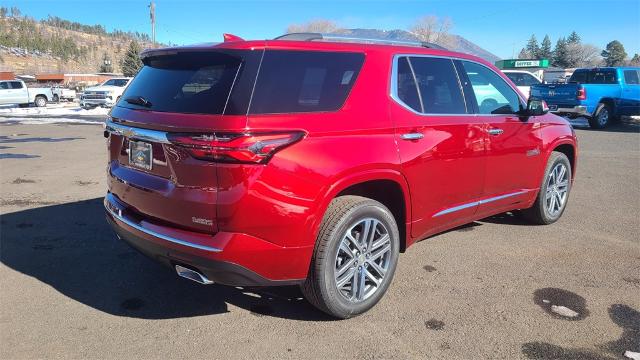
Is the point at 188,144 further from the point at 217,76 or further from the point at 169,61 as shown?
the point at 169,61

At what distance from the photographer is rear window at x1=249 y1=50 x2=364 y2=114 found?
2924 mm

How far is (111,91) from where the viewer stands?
2627 centimetres

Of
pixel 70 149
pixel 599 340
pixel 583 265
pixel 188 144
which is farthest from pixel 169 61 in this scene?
pixel 70 149

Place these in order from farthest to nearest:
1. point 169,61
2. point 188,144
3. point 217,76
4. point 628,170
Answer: point 628,170, point 169,61, point 217,76, point 188,144

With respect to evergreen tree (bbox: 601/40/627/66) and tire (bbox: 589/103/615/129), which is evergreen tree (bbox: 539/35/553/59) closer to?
evergreen tree (bbox: 601/40/627/66)

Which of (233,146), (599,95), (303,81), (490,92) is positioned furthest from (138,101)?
(599,95)

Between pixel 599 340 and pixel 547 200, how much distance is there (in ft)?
8.40

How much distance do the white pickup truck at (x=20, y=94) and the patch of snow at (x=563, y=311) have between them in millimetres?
32256

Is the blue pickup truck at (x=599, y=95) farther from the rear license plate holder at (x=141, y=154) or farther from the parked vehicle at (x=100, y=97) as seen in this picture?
the parked vehicle at (x=100, y=97)

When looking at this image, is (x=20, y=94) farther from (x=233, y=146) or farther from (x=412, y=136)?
(x=233, y=146)

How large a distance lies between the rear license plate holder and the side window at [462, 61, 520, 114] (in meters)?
2.78

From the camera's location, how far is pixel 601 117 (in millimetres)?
16047

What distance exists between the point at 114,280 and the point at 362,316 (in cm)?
198

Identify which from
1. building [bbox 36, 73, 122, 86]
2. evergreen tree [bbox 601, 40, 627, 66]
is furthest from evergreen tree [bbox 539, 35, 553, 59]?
building [bbox 36, 73, 122, 86]
